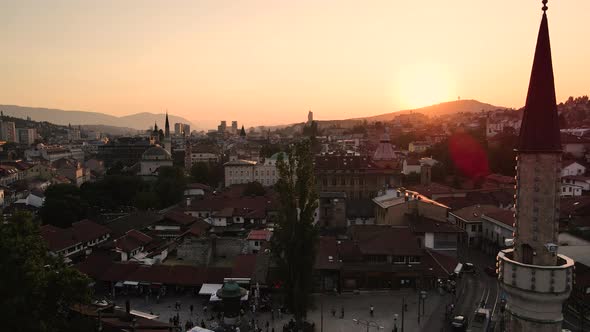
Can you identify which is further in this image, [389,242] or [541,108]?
[389,242]

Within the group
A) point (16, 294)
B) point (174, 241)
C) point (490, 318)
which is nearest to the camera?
point (16, 294)

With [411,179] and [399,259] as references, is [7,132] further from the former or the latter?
[399,259]

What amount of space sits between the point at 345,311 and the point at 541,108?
19.8m

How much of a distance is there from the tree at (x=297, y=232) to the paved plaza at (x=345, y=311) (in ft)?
4.63

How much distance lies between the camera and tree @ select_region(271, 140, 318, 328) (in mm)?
23234

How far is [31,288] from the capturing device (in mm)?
14344

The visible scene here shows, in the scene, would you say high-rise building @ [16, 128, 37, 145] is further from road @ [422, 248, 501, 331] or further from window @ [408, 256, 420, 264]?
road @ [422, 248, 501, 331]

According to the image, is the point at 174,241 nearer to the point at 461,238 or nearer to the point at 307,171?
the point at 307,171

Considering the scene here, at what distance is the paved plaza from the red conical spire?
→ 1646 centimetres

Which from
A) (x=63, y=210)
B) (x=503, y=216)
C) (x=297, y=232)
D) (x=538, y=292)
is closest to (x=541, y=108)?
(x=538, y=292)

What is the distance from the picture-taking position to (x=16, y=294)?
46.9ft

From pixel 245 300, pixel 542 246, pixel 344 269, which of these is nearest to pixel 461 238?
pixel 344 269

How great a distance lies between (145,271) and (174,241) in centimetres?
730

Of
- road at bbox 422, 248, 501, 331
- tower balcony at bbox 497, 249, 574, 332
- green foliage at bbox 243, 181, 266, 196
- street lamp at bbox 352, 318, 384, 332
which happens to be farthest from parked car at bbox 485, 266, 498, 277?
green foliage at bbox 243, 181, 266, 196
